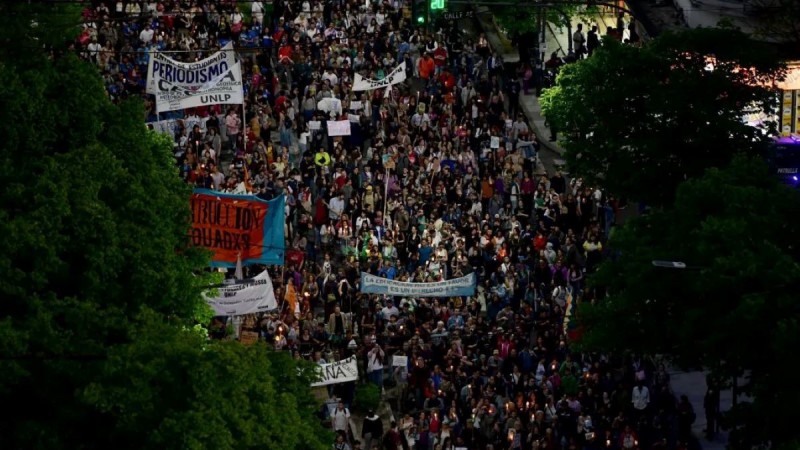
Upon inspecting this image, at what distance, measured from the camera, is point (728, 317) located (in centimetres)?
5084

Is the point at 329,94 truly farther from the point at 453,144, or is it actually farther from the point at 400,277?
the point at 400,277

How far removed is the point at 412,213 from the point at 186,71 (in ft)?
23.3

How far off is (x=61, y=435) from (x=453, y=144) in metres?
25.2

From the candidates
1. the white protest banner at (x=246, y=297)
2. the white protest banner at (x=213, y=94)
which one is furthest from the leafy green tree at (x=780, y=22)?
the white protest banner at (x=246, y=297)

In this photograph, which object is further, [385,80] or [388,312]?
[385,80]

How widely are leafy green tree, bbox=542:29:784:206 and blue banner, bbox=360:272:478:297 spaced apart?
4422mm

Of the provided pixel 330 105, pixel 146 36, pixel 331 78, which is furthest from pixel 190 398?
pixel 146 36

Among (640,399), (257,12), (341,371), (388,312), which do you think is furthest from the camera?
(257,12)

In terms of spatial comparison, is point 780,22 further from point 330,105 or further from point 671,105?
point 330,105

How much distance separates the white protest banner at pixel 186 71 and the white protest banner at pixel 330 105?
4.76 meters

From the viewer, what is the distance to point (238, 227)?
59.8 m

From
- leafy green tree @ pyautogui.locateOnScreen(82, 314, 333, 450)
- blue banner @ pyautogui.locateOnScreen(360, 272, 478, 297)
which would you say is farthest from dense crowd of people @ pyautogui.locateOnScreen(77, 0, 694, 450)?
leafy green tree @ pyautogui.locateOnScreen(82, 314, 333, 450)

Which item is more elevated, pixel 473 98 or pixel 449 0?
pixel 449 0

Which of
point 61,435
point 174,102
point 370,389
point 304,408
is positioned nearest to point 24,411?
point 61,435
